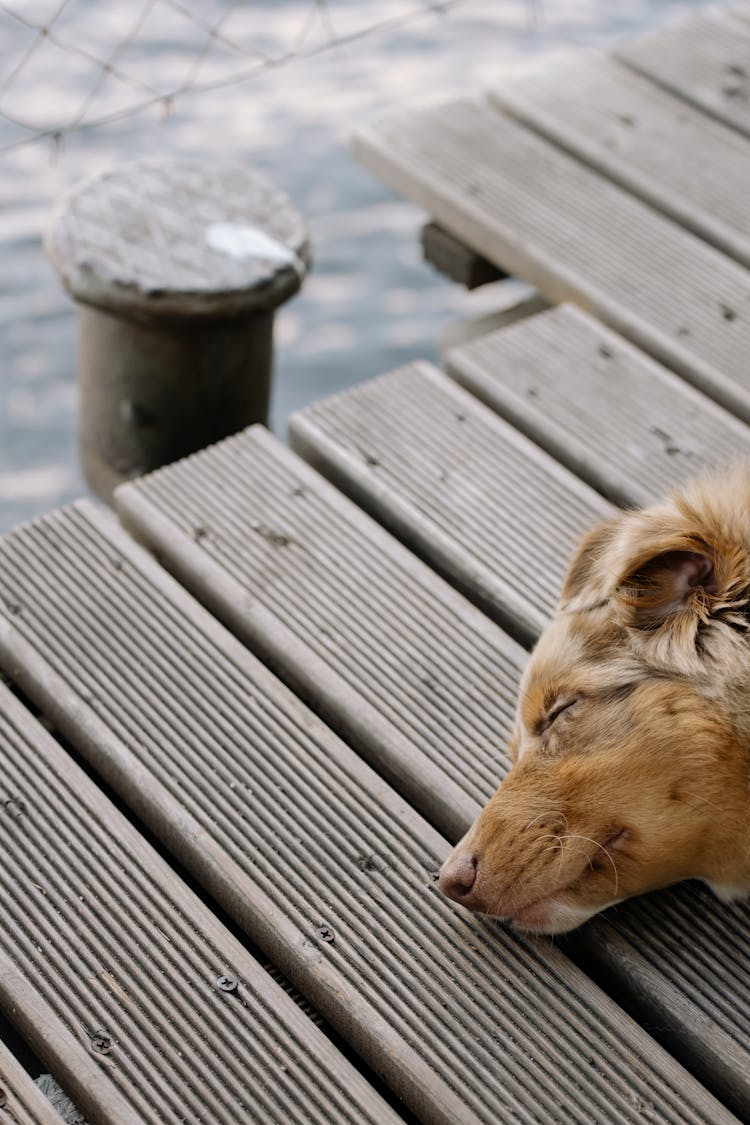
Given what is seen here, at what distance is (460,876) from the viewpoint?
249 cm

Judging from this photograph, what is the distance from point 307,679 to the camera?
2998mm

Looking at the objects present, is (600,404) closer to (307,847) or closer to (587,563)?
(587,563)

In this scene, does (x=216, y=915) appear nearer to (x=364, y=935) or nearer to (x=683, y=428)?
(x=364, y=935)

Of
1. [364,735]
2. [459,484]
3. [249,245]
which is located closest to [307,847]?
[364,735]

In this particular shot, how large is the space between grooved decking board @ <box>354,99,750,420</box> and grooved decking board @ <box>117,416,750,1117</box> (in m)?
0.29

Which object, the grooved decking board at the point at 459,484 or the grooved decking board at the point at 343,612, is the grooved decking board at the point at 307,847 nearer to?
the grooved decking board at the point at 343,612

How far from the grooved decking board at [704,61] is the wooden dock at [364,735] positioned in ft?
1.93

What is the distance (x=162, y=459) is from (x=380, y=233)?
2.67 meters

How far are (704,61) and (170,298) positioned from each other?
7.07 ft

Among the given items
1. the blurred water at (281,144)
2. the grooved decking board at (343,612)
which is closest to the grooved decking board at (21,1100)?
the grooved decking board at (343,612)

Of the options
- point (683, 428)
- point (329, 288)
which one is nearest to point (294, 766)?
point (683, 428)

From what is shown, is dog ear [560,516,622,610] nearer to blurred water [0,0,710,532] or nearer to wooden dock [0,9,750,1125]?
wooden dock [0,9,750,1125]

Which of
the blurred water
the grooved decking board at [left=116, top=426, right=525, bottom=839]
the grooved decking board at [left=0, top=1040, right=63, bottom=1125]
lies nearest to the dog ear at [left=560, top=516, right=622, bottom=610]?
the grooved decking board at [left=116, top=426, right=525, bottom=839]

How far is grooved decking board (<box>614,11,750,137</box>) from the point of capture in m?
4.74
